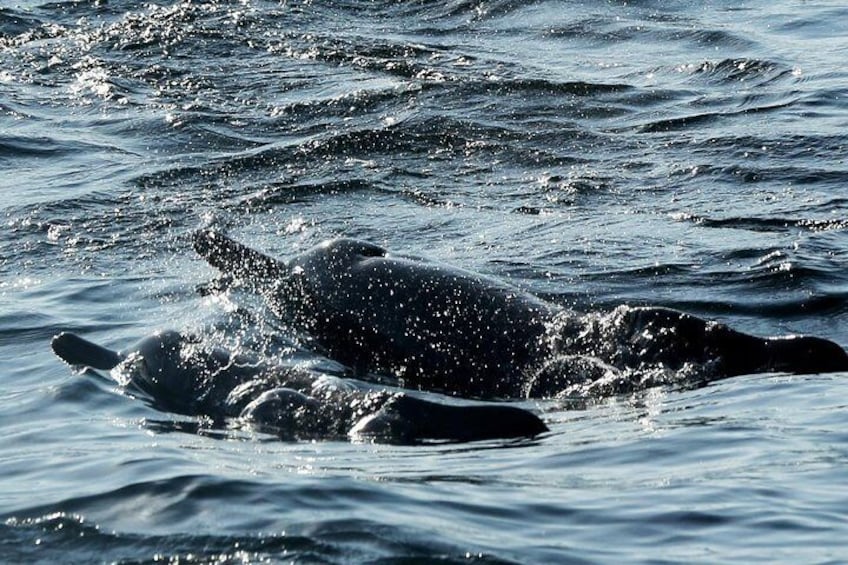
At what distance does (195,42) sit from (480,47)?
128 inches

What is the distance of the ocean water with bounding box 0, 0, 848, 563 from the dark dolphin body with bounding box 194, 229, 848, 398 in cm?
22

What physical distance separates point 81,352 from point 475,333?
6.92ft

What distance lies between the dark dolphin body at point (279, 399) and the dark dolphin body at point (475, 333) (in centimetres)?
58

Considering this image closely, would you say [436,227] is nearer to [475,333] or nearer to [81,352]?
[475,333]

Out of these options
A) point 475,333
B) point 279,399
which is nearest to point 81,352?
point 279,399

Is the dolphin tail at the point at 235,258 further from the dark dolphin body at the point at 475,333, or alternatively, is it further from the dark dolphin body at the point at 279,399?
the dark dolphin body at the point at 279,399

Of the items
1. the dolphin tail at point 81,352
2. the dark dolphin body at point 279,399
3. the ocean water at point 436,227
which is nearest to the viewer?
the ocean water at point 436,227

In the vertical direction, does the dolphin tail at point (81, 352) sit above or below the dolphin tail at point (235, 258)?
below

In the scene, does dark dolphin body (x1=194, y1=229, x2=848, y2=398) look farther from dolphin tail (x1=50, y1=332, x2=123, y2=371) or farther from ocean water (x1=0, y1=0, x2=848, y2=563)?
dolphin tail (x1=50, y1=332, x2=123, y2=371)

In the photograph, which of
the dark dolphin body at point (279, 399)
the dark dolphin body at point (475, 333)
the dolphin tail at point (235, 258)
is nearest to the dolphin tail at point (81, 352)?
the dark dolphin body at point (279, 399)

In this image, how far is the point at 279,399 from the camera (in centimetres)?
830

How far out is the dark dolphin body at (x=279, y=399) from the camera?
24.8 ft

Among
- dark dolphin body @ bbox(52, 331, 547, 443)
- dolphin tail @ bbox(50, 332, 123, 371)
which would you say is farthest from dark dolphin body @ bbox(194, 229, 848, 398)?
dolphin tail @ bbox(50, 332, 123, 371)

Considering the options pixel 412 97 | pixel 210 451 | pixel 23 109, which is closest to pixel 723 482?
pixel 210 451
